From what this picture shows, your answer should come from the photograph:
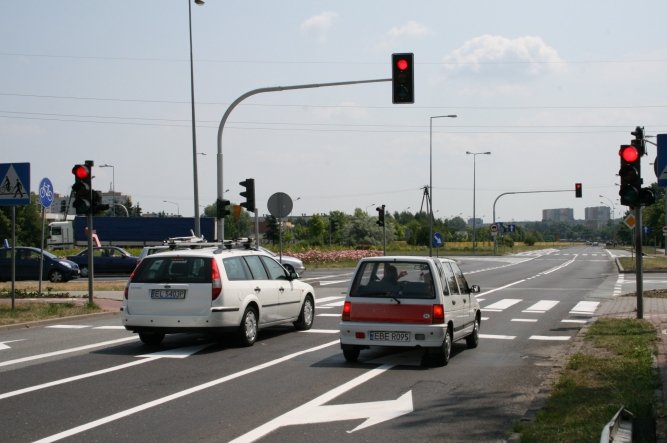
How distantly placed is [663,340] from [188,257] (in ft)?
24.6

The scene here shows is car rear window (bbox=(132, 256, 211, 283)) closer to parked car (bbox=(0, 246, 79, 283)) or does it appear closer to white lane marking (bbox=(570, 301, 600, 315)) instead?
white lane marking (bbox=(570, 301, 600, 315))

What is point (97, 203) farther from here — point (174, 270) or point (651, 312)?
point (651, 312)

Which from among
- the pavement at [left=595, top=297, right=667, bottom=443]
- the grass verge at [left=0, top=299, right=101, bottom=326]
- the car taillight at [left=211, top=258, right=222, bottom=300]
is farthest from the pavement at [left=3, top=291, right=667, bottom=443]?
the car taillight at [left=211, top=258, right=222, bottom=300]

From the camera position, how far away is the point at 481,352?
519 inches

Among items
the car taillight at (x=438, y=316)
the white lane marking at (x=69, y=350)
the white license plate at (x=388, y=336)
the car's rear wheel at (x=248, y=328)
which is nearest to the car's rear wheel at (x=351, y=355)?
the white license plate at (x=388, y=336)

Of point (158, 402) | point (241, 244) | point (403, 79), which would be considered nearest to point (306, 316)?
point (241, 244)

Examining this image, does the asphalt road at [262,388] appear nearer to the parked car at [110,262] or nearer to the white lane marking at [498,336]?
the white lane marking at [498,336]

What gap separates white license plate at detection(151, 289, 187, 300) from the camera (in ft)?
43.2

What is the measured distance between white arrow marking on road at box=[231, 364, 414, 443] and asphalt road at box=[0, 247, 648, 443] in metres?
0.01

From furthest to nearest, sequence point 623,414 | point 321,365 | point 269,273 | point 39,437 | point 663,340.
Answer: point 269,273 → point 663,340 → point 321,365 → point 39,437 → point 623,414

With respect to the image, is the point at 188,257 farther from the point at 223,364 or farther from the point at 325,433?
the point at 325,433

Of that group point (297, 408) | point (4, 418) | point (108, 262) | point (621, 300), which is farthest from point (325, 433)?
point (108, 262)

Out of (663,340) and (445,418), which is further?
(663,340)

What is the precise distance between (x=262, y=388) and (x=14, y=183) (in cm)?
1176
